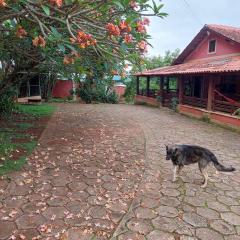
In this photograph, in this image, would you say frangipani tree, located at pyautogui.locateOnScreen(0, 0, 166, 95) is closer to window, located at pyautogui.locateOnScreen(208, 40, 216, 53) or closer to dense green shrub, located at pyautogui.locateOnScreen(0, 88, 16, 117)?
dense green shrub, located at pyautogui.locateOnScreen(0, 88, 16, 117)

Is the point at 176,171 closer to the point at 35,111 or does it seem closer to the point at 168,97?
the point at 35,111

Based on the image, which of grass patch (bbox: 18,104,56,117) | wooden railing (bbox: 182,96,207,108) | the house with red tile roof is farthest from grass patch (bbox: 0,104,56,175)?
wooden railing (bbox: 182,96,207,108)

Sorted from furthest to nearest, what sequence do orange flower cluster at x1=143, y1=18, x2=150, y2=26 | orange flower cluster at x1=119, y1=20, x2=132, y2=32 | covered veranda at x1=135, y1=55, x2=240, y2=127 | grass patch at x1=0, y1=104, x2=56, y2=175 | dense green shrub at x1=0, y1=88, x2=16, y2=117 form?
covered veranda at x1=135, y1=55, x2=240, y2=127 → dense green shrub at x1=0, y1=88, x2=16, y2=117 → grass patch at x1=0, y1=104, x2=56, y2=175 → orange flower cluster at x1=143, y1=18, x2=150, y2=26 → orange flower cluster at x1=119, y1=20, x2=132, y2=32

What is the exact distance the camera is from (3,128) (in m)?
10.3

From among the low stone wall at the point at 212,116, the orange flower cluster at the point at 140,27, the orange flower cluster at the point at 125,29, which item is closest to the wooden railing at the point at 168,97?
the low stone wall at the point at 212,116

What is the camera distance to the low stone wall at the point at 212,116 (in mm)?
12327

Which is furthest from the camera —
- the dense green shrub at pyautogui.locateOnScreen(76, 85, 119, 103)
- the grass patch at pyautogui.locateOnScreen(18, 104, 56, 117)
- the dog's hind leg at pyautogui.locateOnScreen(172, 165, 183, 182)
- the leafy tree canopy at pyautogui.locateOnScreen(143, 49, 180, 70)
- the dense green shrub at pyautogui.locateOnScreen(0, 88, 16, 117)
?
the leafy tree canopy at pyautogui.locateOnScreen(143, 49, 180, 70)

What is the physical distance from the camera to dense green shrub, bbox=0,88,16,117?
12.6 meters

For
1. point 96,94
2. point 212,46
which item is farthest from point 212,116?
point 96,94

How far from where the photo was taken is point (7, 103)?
12844 millimetres

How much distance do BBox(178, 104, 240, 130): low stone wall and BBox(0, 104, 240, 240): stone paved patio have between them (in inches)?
149

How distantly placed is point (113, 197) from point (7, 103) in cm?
924

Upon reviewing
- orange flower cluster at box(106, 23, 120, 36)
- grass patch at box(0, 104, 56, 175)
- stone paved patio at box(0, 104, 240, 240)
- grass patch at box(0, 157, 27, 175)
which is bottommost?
stone paved patio at box(0, 104, 240, 240)

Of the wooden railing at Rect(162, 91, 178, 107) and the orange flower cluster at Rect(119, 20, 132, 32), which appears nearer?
the orange flower cluster at Rect(119, 20, 132, 32)
